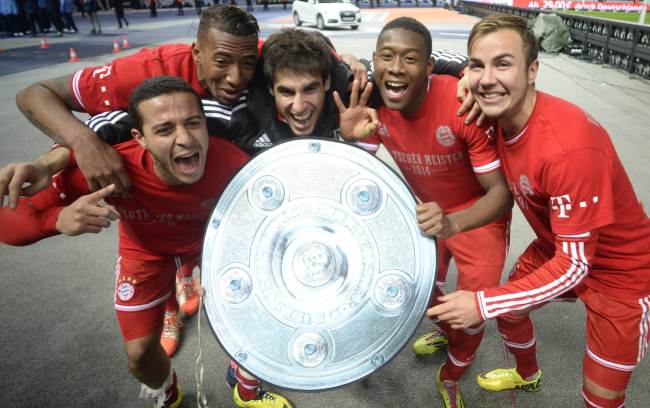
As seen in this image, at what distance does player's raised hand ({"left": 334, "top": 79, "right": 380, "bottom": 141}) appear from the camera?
70.1 inches

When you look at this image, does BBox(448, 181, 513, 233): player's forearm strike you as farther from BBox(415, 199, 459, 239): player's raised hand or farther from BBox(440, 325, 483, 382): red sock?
BBox(440, 325, 483, 382): red sock

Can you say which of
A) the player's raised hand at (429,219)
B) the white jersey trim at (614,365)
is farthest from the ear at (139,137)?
the white jersey trim at (614,365)

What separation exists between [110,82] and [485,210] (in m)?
1.79

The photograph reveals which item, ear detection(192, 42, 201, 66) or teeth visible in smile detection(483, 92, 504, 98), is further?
ear detection(192, 42, 201, 66)

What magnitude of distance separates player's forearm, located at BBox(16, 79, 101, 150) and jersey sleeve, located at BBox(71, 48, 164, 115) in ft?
0.25

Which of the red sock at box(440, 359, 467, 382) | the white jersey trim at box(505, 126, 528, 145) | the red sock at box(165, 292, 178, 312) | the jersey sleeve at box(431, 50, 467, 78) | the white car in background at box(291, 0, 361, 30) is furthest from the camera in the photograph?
the white car in background at box(291, 0, 361, 30)

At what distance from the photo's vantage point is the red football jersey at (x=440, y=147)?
1.82 metres

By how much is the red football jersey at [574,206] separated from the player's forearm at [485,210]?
0.36 ft

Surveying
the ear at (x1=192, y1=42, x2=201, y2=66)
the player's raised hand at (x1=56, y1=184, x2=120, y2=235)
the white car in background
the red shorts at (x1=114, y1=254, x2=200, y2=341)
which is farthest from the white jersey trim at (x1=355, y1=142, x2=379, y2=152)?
the white car in background

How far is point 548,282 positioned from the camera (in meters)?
1.41

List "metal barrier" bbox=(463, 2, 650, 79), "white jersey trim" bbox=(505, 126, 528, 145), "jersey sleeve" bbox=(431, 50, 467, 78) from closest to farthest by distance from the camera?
"white jersey trim" bbox=(505, 126, 528, 145), "jersey sleeve" bbox=(431, 50, 467, 78), "metal barrier" bbox=(463, 2, 650, 79)

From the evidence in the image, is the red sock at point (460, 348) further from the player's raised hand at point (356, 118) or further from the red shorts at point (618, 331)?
the player's raised hand at point (356, 118)

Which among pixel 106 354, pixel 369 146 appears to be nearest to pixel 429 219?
pixel 369 146

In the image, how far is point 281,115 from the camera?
1849mm
